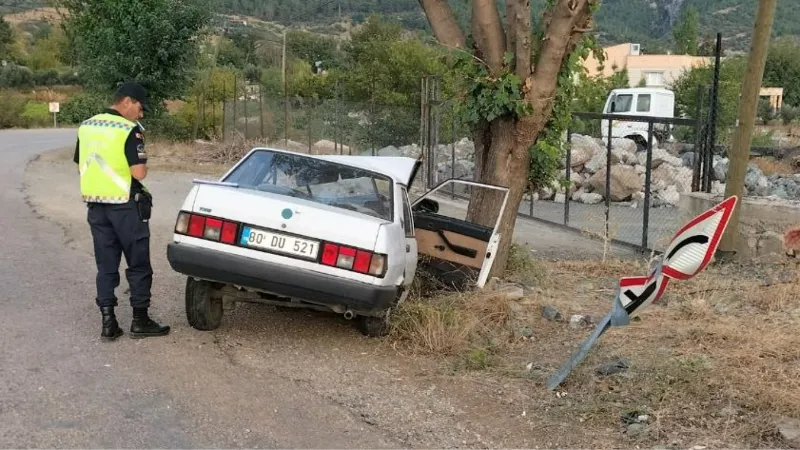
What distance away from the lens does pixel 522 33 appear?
7379mm

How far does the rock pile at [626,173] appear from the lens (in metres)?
17.7

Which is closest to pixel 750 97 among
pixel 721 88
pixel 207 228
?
pixel 207 228

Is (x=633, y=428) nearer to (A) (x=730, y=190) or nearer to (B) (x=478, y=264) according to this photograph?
(B) (x=478, y=264)

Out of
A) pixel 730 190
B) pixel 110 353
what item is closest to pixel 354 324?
pixel 110 353

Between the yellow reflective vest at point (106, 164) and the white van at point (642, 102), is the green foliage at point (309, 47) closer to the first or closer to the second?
the white van at point (642, 102)

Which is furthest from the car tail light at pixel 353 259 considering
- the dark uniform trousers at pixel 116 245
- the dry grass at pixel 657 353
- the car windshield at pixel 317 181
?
the dark uniform trousers at pixel 116 245

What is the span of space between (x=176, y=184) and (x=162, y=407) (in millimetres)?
14148

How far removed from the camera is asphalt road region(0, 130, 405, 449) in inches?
174

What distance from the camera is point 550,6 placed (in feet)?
25.6

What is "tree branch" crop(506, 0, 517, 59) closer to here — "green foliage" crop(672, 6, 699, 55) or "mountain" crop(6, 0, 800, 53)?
"green foliage" crop(672, 6, 699, 55)

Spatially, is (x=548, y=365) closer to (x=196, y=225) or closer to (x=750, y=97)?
(x=196, y=225)

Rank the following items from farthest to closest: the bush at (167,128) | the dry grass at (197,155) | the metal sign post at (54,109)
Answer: the metal sign post at (54,109)
the bush at (167,128)
the dry grass at (197,155)

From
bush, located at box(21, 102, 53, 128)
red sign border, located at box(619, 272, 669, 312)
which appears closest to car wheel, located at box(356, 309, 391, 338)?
red sign border, located at box(619, 272, 669, 312)

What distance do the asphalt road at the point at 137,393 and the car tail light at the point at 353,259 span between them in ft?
2.74
